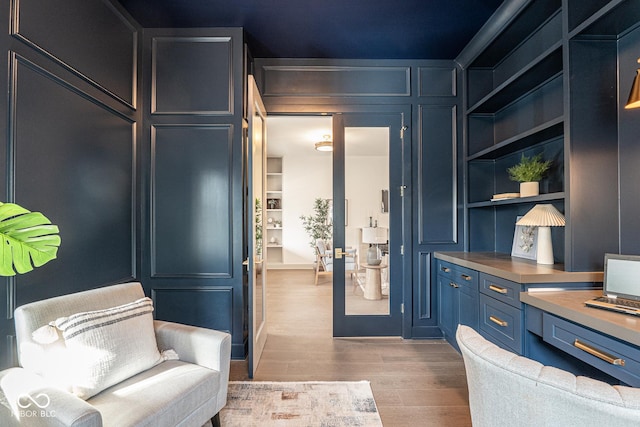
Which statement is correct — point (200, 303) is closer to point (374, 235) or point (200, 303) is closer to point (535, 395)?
point (374, 235)

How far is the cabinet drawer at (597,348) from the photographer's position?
118 cm

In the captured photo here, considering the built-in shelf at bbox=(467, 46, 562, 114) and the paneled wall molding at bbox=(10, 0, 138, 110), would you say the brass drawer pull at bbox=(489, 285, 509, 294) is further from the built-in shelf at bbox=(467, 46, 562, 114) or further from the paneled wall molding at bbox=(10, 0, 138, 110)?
the paneled wall molding at bbox=(10, 0, 138, 110)

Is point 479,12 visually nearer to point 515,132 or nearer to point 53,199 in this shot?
point 515,132

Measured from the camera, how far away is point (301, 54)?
3215 mm

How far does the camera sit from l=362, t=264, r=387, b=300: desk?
3369 mm

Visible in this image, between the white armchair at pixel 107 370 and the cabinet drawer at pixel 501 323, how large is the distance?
1.77m

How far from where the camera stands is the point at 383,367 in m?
2.65

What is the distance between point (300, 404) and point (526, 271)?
5.65 ft

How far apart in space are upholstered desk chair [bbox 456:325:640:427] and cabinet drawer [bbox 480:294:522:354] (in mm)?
1185

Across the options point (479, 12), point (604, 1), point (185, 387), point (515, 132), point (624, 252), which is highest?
point (479, 12)

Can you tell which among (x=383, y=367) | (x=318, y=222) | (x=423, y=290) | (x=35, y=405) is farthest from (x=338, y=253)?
(x=318, y=222)

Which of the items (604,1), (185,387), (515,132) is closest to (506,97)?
(515,132)

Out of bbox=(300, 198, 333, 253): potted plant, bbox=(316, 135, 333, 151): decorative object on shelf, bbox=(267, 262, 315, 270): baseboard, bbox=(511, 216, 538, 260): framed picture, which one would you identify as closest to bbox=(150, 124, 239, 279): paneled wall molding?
bbox=(511, 216, 538, 260): framed picture

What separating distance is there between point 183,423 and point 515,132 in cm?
335
